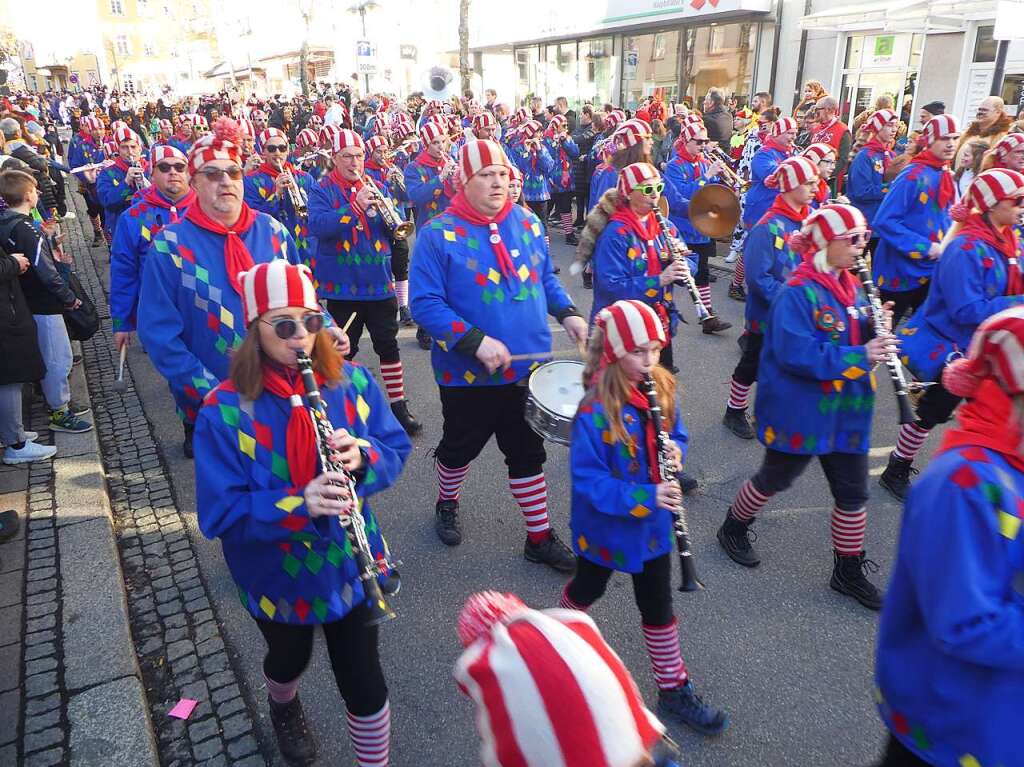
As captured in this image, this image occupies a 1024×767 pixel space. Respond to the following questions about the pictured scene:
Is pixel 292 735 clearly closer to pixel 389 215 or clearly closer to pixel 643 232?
pixel 643 232

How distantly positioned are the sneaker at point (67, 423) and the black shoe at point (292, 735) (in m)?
3.68

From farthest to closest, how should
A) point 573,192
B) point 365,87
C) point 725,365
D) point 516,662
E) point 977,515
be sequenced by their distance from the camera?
point 365,87
point 573,192
point 725,365
point 977,515
point 516,662

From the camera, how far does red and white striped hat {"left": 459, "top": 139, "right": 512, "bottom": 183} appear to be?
3.70 m

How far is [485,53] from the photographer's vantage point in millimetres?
35938

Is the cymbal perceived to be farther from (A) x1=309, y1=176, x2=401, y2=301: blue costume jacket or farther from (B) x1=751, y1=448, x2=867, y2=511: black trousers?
(B) x1=751, y1=448, x2=867, y2=511: black trousers

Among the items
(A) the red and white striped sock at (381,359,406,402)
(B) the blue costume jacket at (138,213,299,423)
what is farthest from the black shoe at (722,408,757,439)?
(B) the blue costume jacket at (138,213,299,423)

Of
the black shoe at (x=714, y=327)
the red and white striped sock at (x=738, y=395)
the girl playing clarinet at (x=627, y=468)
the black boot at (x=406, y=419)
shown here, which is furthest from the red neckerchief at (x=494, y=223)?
the black shoe at (x=714, y=327)

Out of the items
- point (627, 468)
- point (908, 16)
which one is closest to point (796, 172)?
point (627, 468)

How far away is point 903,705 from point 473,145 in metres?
2.92

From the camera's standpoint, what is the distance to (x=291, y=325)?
2.32 metres

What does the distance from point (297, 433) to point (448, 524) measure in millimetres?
2073

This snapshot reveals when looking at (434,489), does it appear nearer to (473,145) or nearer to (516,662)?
(473,145)

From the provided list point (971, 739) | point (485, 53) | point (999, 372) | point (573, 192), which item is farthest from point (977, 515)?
point (485, 53)

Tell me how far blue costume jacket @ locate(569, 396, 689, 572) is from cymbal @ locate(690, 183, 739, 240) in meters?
4.22
